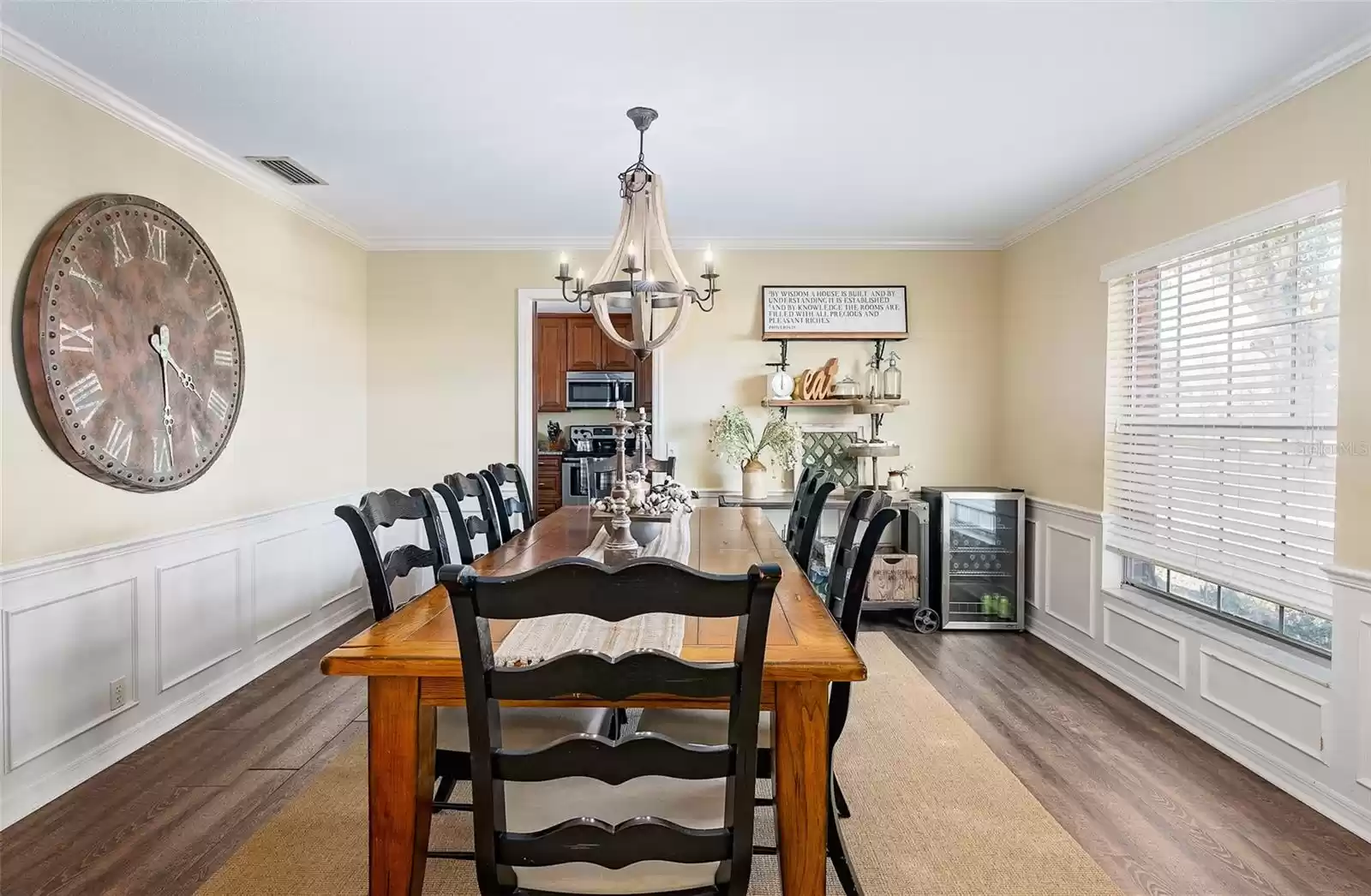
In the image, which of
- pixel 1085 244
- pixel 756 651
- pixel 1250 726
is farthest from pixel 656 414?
pixel 756 651

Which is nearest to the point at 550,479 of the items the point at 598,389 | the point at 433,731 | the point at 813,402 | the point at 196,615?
the point at 598,389

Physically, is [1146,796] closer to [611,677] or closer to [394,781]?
[611,677]

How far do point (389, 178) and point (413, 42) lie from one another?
1463 millimetres

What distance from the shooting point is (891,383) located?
4.84 meters

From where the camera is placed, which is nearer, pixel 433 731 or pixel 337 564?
pixel 433 731

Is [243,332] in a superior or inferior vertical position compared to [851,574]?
superior

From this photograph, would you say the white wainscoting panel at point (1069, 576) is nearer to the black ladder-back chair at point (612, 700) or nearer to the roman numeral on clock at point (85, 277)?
the black ladder-back chair at point (612, 700)

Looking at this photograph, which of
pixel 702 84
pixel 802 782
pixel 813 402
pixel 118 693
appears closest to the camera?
pixel 802 782

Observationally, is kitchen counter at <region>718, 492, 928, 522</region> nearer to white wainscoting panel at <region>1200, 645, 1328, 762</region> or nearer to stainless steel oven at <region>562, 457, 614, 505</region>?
white wainscoting panel at <region>1200, 645, 1328, 762</region>

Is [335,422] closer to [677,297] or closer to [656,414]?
[656,414]

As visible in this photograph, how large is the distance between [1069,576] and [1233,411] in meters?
1.42

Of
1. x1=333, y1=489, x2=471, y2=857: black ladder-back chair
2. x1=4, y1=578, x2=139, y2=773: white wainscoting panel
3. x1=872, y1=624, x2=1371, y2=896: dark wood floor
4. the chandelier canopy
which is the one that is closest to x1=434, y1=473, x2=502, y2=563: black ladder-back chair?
x1=333, y1=489, x2=471, y2=857: black ladder-back chair

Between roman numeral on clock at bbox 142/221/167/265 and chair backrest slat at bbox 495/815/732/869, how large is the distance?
9.18 ft

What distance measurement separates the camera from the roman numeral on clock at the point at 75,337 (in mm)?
2420
